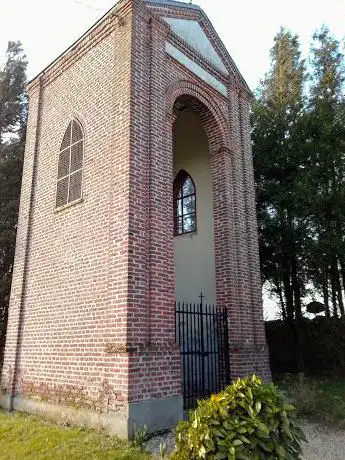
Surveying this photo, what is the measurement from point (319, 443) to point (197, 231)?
693 centimetres

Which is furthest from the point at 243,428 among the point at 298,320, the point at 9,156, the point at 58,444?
the point at 9,156

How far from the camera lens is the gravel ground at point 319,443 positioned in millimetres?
5543

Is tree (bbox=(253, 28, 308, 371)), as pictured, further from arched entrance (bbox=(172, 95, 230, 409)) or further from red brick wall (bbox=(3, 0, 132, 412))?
red brick wall (bbox=(3, 0, 132, 412))

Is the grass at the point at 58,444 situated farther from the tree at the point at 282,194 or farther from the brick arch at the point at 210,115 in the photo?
the tree at the point at 282,194

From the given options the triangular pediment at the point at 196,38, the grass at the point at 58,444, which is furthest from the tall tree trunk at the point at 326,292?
the grass at the point at 58,444

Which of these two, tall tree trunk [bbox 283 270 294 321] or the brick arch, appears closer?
the brick arch

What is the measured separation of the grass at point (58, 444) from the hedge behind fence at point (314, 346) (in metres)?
8.96

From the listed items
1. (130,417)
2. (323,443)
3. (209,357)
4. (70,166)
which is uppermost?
(70,166)

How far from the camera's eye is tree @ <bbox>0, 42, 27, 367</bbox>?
45.5ft

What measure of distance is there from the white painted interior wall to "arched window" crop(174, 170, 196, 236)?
0.24 metres

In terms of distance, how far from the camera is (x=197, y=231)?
12.1 metres

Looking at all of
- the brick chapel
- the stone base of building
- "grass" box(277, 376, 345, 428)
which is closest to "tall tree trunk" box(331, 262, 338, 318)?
the brick chapel

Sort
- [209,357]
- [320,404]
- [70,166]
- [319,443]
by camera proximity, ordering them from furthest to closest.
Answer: [209,357] → [70,166] → [320,404] → [319,443]

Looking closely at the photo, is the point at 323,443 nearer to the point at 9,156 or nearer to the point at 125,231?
the point at 125,231
